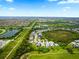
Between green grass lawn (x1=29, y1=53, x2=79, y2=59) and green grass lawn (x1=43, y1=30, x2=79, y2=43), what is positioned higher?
green grass lawn (x1=29, y1=53, x2=79, y2=59)

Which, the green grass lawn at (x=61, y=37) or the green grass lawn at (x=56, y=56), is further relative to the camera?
the green grass lawn at (x=61, y=37)

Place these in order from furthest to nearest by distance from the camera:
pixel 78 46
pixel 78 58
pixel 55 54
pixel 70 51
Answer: pixel 78 46 < pixel 70 51 < pixel 55 54 < pixel 78 58

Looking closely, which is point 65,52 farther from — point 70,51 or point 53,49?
point 53,49

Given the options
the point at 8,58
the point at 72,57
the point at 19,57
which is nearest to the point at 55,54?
the point at 72,57

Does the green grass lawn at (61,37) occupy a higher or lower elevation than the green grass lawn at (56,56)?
lower

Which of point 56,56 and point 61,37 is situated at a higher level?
point 56,56

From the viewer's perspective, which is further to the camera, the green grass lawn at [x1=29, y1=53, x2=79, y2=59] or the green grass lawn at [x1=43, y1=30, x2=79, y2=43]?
the green grass lawn at [x1=43, y1=30, x2=79, y2=43]

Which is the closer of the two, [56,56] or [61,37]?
[56,56]

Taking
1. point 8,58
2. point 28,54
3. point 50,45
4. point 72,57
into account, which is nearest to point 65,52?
point 72,57

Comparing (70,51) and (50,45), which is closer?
(70,51)

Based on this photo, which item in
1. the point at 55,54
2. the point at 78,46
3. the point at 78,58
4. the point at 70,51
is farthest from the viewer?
A: the point at 78,46
